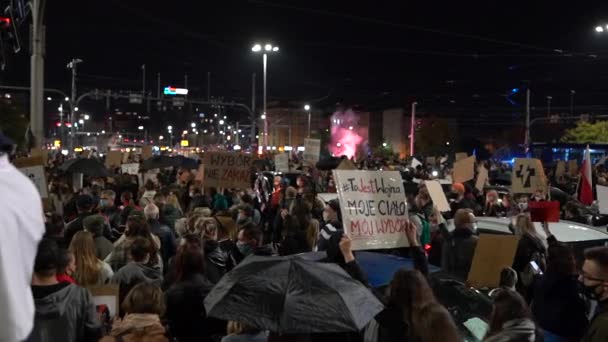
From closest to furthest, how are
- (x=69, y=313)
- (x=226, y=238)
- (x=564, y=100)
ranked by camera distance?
(x=69, y=313) < (x=226, y=238) < (x=564, y=100)

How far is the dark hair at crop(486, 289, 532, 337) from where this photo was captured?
16.1ft

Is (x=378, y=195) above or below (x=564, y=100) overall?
below

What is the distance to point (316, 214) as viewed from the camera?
40.9ft

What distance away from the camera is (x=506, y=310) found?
194 inches

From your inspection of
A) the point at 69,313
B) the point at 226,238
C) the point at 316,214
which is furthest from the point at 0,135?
the point at 316,214

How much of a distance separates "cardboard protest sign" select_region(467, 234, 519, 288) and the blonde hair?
12.0ft

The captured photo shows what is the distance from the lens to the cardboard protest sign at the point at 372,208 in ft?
24.1

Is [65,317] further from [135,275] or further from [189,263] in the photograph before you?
[135,275]

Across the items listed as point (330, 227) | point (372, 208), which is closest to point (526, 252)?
point (372, 208)

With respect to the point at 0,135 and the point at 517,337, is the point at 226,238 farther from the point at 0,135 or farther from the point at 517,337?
the point at 0,135

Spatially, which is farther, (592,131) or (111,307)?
(592,131)

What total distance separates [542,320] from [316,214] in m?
6.37

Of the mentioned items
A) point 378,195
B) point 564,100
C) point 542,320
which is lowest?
point 542,320

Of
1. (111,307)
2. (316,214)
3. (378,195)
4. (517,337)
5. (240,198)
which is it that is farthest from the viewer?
(240,198)
